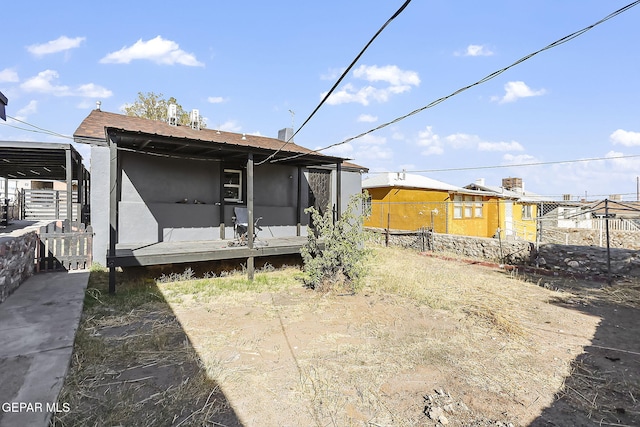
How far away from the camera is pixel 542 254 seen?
10.5m

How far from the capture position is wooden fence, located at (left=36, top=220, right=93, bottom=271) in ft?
23.4

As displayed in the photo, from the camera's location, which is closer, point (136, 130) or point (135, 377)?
point (135, 377)

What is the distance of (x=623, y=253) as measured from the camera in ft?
30.2

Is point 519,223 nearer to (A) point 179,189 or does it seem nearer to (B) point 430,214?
(B) point 430,214

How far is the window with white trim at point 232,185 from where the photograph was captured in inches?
397

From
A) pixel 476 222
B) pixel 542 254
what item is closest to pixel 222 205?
pixel 542 254

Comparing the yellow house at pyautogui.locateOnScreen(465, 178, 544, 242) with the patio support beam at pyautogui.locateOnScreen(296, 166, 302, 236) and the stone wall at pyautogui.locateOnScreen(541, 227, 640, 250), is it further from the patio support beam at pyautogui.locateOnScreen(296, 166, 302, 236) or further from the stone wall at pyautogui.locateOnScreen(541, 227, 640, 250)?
the patio support beam at pyautogui.locateOnScreen(296, 166, 302, 236)

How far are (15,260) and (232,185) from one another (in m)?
5.59

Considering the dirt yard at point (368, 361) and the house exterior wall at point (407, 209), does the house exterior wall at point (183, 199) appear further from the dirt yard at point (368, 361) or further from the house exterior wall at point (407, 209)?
the house exterior wall at point (407, 209)

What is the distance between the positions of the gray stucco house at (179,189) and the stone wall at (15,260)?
53.4 inches

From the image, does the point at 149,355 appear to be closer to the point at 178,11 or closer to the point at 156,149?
the point at 156,149

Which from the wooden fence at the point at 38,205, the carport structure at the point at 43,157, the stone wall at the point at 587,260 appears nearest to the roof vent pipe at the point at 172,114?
the carport structure at the point at 43,157

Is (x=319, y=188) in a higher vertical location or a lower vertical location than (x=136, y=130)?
lower

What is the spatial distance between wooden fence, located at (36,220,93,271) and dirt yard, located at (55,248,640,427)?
2.51 meters
